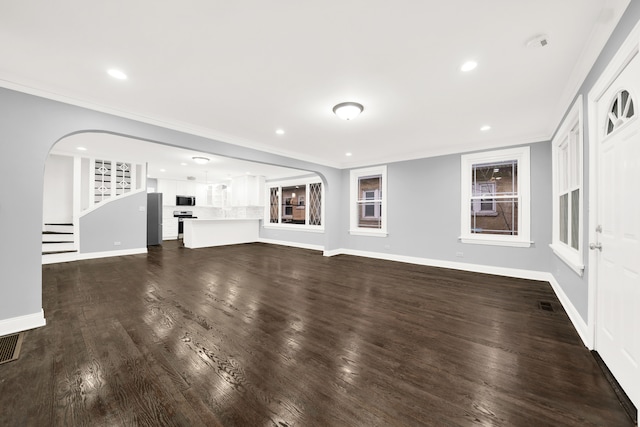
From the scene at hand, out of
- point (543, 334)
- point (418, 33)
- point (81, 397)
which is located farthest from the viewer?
point (543, 334)

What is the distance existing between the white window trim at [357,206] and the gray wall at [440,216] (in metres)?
0.11

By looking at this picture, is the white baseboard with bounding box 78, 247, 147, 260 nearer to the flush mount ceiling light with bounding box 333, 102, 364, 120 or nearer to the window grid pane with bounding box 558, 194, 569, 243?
the flush mount ceiling light with bounding box 333, 102, 364, 120

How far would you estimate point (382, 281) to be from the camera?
4.26 metres

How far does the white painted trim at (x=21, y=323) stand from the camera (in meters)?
2.41

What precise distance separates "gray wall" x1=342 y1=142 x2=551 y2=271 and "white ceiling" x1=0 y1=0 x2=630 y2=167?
4.25 feet

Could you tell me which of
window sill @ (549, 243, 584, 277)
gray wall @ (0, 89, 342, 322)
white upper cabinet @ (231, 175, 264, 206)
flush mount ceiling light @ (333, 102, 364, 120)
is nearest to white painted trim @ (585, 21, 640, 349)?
window sill @ (549, 243, 584, 277)

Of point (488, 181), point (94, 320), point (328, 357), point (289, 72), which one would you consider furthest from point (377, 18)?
point (488, 181)

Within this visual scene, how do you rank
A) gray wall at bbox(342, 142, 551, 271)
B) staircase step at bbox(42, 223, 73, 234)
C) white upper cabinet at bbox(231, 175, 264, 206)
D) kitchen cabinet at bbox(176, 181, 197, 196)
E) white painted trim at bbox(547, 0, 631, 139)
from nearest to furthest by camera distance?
white painted trim at bbox(547, 0, 631, 139)
gray wall at bbox(342, 142, 551, 271)
staircase step at bbox(42, 223, 73, 234)
white upper cabinet at bbox(231, 175, 264, 206)
kitchen cabinet at bbox(176, 181, 197, 196)

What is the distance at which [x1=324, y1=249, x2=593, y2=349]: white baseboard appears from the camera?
242cm

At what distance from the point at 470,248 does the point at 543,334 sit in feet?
9.05

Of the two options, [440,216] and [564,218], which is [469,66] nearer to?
[564,218]

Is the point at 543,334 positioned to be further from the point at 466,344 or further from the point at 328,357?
the point at 328,357

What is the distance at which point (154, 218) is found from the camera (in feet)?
26.6

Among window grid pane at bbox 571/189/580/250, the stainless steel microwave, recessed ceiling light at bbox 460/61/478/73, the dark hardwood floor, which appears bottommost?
the dark hardwood floor
